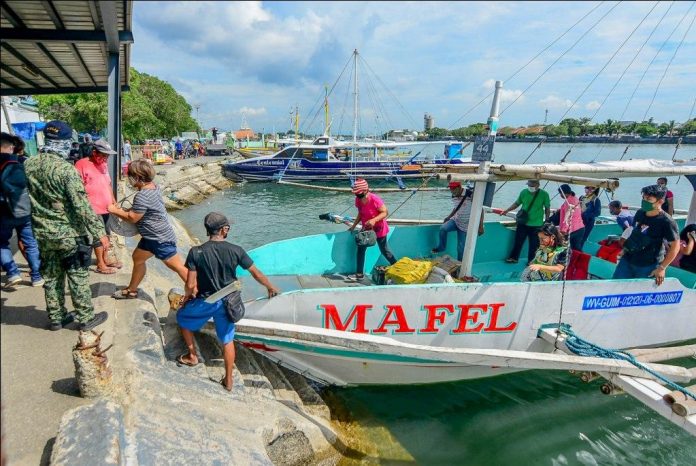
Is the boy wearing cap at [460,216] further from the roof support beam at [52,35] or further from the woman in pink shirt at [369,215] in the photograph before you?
the roof support beam at [52,35]

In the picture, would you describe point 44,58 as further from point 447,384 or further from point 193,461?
point 447,384

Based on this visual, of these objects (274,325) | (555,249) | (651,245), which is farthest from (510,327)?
(274,325)

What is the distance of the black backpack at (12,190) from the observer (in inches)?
61.1

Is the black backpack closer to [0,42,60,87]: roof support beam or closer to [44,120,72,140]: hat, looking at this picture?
[44,120,72,140]: hat

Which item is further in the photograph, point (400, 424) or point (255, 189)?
point (255, 189)

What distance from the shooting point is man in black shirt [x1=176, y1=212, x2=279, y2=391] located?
374 cm

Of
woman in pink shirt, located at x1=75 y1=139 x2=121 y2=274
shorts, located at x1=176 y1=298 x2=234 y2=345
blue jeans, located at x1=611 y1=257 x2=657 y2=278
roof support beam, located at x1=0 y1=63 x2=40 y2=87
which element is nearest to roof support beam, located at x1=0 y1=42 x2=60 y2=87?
roof support beam, located at x1=0 y1=63 x2=40 y2=87

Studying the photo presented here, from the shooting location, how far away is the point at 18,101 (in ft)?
73.6

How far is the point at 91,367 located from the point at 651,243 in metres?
6.48

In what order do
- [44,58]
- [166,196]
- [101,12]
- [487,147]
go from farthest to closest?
[166,196], [44,58], [487,147], [101,12]

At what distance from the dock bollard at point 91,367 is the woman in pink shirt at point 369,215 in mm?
4011

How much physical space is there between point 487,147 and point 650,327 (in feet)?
12.1

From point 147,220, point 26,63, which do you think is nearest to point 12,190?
point 147,220

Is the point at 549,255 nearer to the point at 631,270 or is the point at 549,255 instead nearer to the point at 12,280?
the point at 631,270
